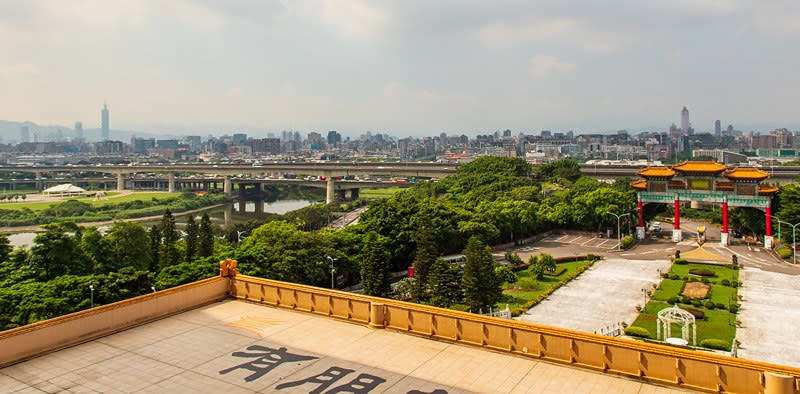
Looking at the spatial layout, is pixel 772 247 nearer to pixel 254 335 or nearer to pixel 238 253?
pixel 238 253

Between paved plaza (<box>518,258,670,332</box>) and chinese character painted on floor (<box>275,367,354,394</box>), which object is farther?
paved plaza (<box>518,258,670,332</box>)

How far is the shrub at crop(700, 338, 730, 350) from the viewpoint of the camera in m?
26.4

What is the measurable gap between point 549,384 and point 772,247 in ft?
157

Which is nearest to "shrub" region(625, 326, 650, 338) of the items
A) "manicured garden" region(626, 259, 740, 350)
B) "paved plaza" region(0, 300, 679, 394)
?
"manicured garden" region(626, 259, 740, 350)

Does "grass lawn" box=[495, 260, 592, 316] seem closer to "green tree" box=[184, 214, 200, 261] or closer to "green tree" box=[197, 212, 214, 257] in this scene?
"green tree" box=[197, 212, 214, 257]

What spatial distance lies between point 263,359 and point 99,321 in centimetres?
507

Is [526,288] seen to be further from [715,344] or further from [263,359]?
[263,359]

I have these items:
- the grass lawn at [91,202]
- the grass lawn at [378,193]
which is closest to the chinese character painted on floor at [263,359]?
the grass lawn at [91,202]

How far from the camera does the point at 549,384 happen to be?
12070 millimetres

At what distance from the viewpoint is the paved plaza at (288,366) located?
1230 centimetres

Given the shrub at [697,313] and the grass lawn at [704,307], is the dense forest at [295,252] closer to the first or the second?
the grass lawn at [704,307]

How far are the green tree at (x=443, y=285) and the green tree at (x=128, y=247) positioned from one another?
2032 cm

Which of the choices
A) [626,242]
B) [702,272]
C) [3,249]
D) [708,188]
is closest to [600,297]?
[702,272]

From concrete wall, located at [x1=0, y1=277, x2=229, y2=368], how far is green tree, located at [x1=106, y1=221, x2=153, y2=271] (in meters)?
23.7
